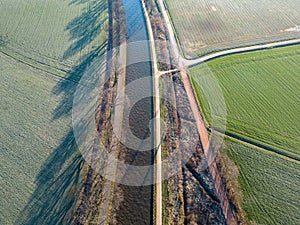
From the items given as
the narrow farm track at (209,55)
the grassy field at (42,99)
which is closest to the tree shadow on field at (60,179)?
the grassy field at (42,99)

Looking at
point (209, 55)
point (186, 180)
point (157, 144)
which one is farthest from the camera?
point (209, 55)

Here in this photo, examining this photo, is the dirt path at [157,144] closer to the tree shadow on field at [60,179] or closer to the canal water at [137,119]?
the canal water at [137,119]

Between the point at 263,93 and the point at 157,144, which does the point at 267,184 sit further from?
the point at 263,93

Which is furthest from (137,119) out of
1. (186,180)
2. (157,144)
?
(186,180)

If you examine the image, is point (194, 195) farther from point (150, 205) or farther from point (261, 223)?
point (261, 223)

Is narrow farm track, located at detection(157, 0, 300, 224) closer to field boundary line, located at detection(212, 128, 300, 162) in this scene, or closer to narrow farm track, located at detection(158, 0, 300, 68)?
narrow farm track, located at detection(158, 0, 300, 68)

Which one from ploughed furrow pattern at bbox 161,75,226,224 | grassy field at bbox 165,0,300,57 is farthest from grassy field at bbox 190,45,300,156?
grassy field at bbox 165,0,300,57
